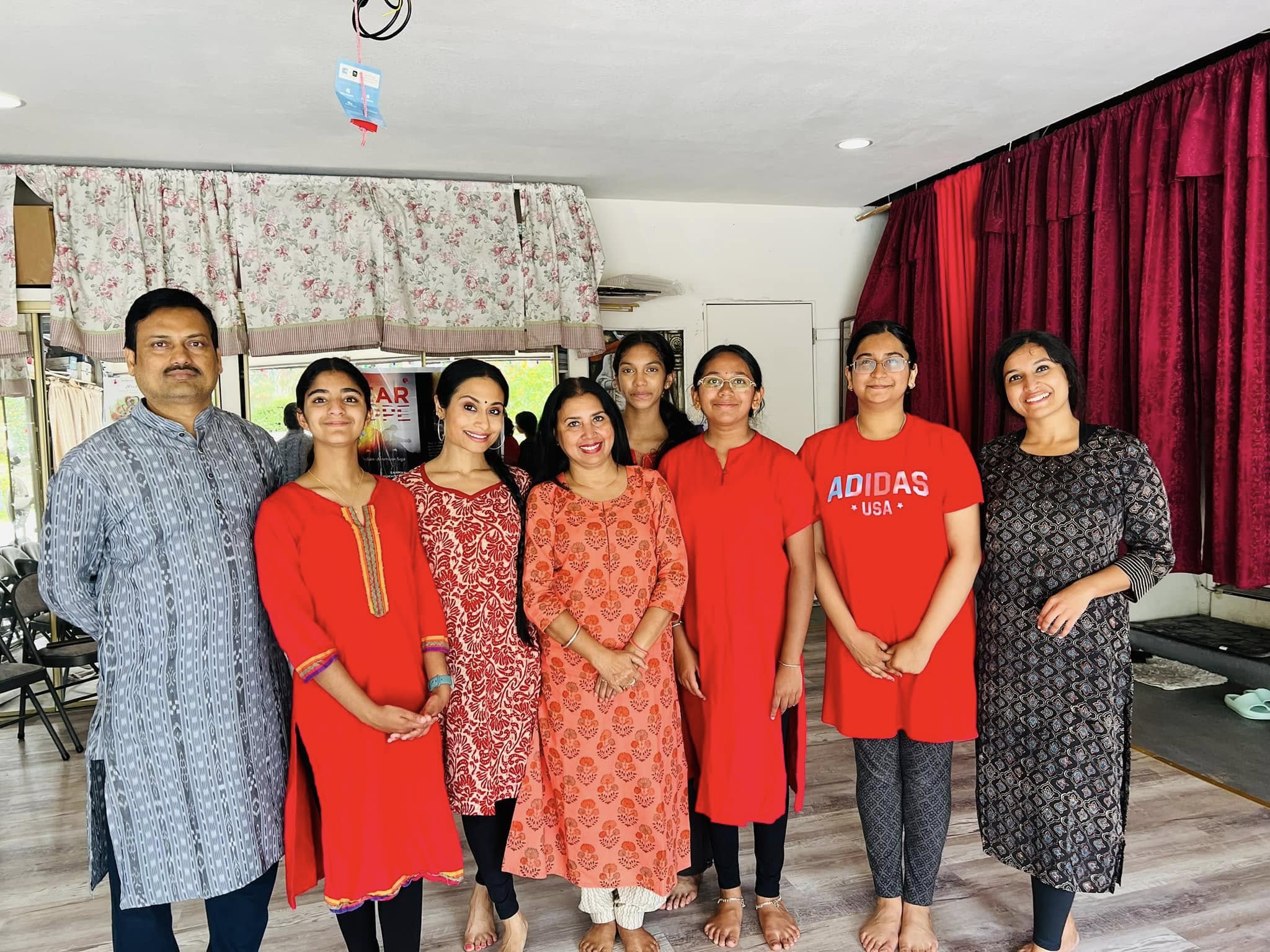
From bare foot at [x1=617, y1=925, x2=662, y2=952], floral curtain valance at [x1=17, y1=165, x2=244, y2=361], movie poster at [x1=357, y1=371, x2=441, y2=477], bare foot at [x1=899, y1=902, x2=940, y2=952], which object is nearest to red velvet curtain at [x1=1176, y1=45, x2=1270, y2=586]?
A: bare foot at [x1=899, y1=902, x2=940, y2=952]

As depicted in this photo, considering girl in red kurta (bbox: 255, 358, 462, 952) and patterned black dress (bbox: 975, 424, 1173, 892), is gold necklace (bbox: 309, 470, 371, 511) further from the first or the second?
patterned black dress (bbox: 975, 424, 1173, 892)

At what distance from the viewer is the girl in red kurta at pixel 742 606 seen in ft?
6.80

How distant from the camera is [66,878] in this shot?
2627 millimetres

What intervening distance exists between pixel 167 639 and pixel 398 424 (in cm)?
312

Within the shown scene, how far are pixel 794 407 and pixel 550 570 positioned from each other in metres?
3.75

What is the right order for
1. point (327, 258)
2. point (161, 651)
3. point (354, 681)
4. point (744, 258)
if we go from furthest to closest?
point (744, 258) < point (327, 258) < point (354, 681) < point (161, 651)

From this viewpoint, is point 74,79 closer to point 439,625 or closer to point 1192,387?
point 439,625

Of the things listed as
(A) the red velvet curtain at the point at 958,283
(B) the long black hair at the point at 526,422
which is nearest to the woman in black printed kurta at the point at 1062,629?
(A) the red velvet curtain at the point at 958,283

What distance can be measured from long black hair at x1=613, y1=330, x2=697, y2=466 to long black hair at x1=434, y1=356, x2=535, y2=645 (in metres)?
0.41

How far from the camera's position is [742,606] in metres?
2.07

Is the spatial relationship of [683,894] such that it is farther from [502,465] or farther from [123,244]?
[123,244]

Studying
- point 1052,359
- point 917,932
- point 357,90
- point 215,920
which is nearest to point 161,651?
point 215,920

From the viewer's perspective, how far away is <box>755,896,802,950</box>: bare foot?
2.13 m

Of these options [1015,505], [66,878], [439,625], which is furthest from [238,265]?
[1015,505]
